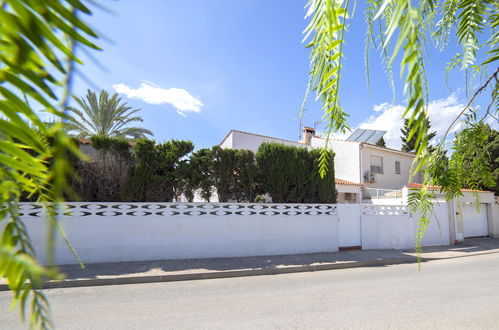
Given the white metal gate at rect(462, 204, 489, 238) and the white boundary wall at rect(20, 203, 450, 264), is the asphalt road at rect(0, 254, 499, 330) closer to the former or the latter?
the white boundary wall at rect(20, 203, 450, 264)

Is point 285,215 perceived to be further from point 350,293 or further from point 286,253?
point 350,293

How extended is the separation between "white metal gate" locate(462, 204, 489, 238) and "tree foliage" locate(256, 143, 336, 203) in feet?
31.7

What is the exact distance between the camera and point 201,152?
32.9ft

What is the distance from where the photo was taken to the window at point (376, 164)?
19.1 metres

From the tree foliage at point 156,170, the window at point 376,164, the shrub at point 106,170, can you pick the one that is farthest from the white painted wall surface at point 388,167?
the shrub at point 106,170

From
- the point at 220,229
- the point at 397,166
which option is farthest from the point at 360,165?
the point at 220,229

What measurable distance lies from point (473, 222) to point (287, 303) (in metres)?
16.1

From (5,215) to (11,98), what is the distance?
19 cm

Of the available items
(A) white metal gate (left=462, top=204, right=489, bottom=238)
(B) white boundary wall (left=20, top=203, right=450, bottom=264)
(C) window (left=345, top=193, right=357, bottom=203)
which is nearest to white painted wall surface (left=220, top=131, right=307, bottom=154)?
(C) window (left=345, top=193, right=357, bottom=203)

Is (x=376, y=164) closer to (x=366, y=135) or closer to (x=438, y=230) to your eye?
(x=366, y=135)

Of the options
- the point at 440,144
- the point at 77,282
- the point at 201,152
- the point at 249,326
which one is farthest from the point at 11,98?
the point at 201,152

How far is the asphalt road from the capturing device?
13.6 feet

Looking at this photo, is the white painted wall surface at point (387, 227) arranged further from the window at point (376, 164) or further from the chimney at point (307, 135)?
the chimney at point (307, 135)

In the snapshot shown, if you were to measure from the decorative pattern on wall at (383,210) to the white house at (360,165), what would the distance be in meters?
4.81
